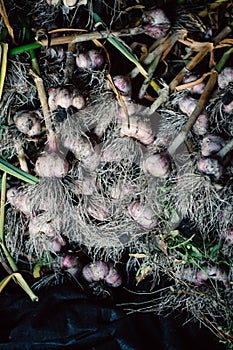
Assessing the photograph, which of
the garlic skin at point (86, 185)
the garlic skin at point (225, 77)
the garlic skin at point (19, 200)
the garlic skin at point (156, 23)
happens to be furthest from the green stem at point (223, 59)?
the garlic skin at point (19, 200)

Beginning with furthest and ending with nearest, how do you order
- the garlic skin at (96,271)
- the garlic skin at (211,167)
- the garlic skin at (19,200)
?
the garlic skin at (96,271) → the garlic skin at (19,200) → the garlic skin at (211,167)

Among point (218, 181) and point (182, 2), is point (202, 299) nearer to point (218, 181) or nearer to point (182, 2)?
point (218, 181)

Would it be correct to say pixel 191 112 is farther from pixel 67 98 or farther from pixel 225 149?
pixel 67 98

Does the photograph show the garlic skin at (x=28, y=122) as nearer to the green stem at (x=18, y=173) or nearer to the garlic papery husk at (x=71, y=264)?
the green stem at (x=18, y=173)

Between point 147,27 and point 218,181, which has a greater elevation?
point 147,27

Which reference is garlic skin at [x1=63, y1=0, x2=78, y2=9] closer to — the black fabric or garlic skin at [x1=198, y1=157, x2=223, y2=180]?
garlic skin at [x1=198, y1=157, x2=223, y2=180]

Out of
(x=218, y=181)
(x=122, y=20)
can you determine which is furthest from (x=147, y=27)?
(x=218, y=181)
